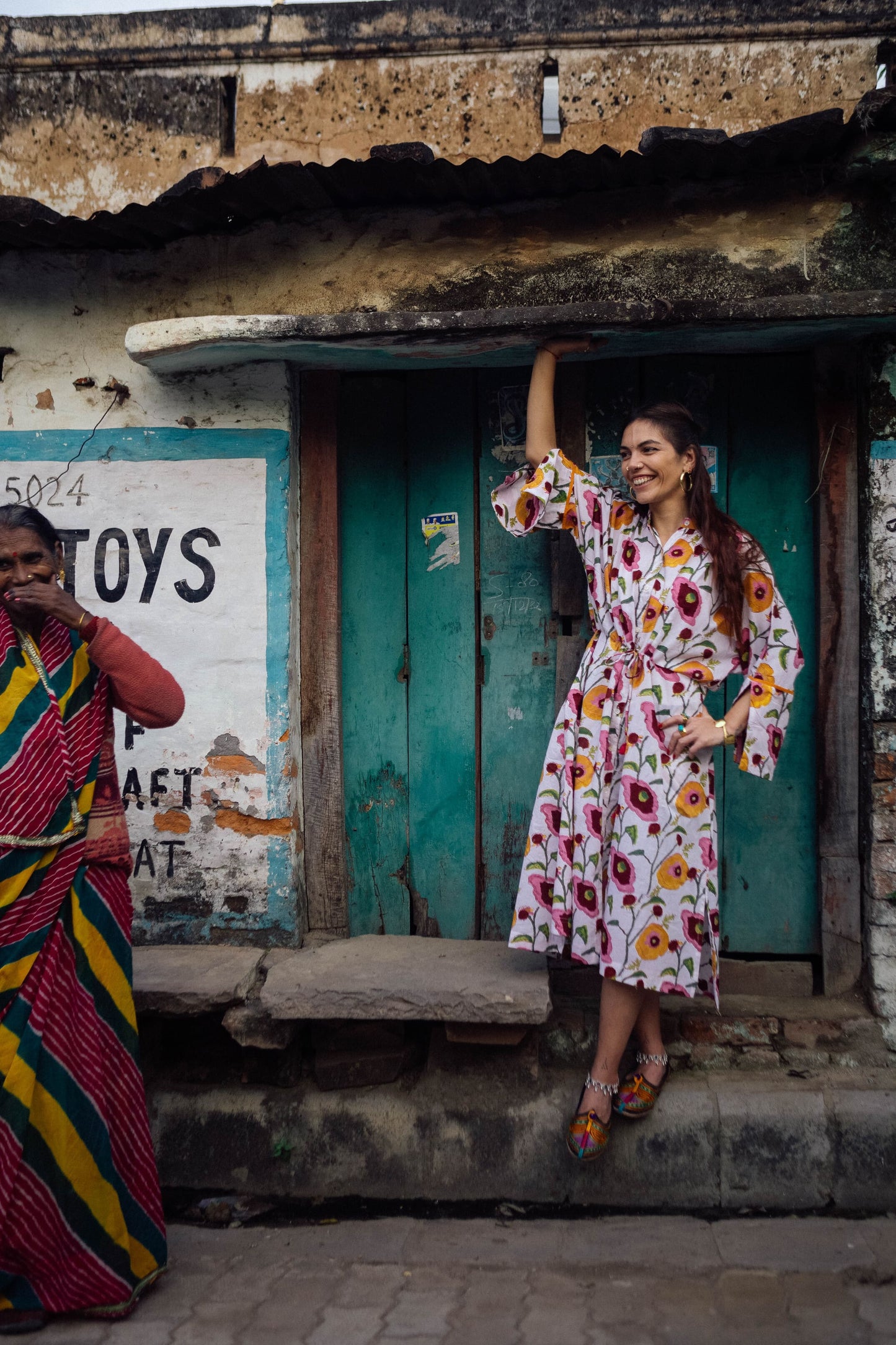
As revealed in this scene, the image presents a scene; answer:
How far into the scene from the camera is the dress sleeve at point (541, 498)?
2.78 m

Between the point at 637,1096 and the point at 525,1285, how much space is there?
57 cm

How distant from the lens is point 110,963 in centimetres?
242

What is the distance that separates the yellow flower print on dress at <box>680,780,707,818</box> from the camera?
2.66 metres

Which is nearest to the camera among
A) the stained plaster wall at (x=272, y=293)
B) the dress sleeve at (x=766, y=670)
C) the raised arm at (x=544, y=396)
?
the dress sleeve at (x=766, y=670)

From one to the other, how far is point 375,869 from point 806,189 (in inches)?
101

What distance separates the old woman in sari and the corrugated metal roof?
114 cm

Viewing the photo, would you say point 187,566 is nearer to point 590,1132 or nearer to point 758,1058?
point 590,1132

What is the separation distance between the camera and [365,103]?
380 centimetres

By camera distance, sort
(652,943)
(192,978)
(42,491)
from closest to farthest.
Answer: (652,943) < (192,978) < (42,491)

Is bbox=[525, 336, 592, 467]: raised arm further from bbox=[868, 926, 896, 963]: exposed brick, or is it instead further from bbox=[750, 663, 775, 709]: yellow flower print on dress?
bbox=[868, 926, 896, 963]: exposed brick

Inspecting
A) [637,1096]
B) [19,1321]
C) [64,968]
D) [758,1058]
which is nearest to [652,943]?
[637,1096]

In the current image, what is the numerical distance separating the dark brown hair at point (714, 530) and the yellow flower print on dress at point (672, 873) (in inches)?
25.4

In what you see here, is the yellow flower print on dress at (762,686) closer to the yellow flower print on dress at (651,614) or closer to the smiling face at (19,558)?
the yellow flower print on dress at (651,614)

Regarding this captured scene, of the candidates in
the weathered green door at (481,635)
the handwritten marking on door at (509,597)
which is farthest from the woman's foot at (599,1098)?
the handwritten marking on door at (509,597)
